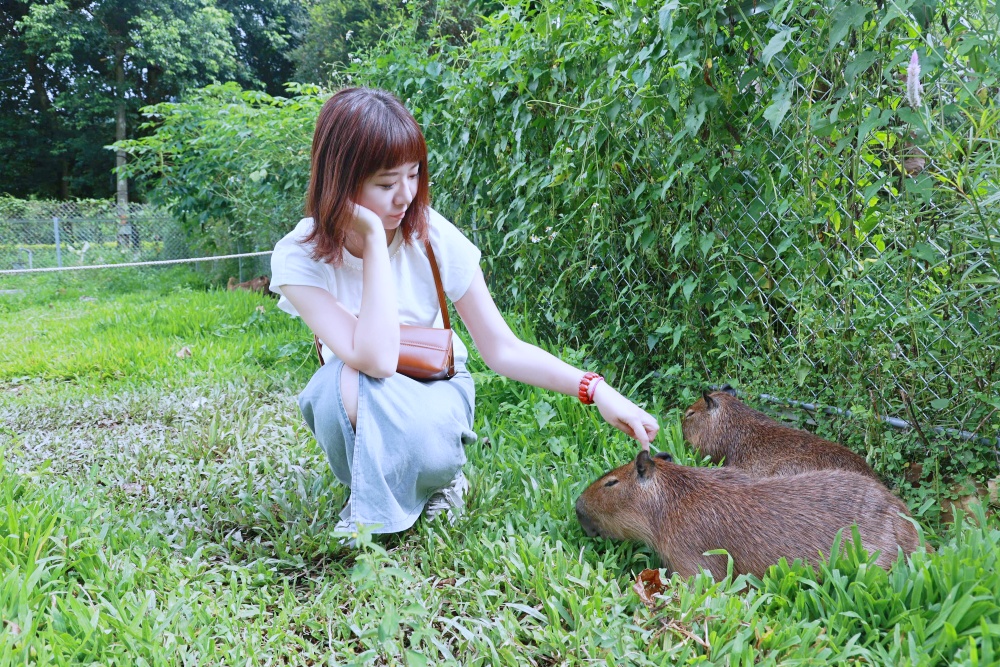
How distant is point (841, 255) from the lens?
2.46 meters

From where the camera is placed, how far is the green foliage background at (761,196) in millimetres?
2041

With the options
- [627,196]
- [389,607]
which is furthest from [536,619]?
[627,196]

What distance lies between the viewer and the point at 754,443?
255 cm

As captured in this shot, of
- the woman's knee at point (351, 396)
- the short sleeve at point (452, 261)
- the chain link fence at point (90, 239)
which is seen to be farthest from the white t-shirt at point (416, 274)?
the chain link fence at point (90, 239)

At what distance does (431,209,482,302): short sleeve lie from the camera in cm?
248

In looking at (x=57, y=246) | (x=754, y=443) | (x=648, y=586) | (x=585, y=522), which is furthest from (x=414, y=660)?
(x=57, y=246)

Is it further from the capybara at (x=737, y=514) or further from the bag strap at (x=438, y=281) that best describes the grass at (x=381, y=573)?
the bag strap at (x=438, y=281)

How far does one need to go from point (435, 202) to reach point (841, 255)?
3.20m

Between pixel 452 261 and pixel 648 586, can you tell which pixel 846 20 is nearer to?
pixel 452 261

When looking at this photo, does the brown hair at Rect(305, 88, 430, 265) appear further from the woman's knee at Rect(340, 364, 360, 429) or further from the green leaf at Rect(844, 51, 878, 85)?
the green leaf at Rect(844, 51, 878, 85)

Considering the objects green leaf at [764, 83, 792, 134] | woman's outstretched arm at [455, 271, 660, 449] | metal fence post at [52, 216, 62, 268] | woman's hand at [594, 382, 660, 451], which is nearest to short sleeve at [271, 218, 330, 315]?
woman's outstretched arm at [455, 271, 660, 449]

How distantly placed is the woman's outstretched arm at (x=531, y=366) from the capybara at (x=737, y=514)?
13 cm

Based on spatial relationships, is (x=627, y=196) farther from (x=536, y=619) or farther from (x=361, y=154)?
(x=536, y=619)

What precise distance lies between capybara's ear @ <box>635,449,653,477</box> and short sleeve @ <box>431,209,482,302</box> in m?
0.86
